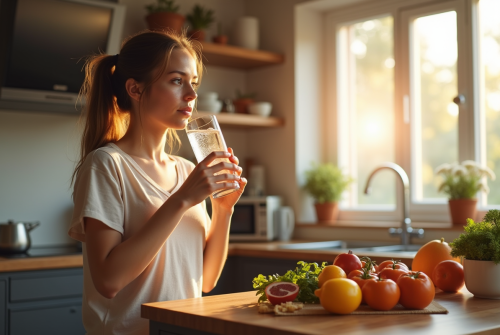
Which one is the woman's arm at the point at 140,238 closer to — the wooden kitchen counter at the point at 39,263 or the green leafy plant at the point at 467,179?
the wooden kitchen counter at the point at 39,263

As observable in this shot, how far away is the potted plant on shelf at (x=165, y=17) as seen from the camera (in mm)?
3369

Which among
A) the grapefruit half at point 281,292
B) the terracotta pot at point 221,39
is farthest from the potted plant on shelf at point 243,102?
the grapefruit half at point 281,292

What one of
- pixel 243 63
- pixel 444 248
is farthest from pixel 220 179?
pixel 243 63

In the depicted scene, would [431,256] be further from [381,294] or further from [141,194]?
[141,194]

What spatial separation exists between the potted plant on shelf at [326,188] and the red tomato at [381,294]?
2345 mm

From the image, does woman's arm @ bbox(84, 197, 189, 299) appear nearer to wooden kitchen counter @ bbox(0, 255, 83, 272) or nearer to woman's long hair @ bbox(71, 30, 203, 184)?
woman's long hair @ bbox(71, 30, 203, 184)

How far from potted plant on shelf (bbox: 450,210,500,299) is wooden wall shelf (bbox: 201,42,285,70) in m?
2.22

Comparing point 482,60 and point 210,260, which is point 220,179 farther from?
point 482,60

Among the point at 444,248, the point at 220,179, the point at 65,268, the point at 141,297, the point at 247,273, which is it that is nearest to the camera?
the point at 220,179

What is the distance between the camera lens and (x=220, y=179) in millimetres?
1419

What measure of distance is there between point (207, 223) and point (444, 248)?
0.68 meters

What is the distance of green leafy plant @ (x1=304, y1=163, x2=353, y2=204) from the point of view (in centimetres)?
360

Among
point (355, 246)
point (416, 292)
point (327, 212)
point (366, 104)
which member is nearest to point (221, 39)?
point (366, 104)

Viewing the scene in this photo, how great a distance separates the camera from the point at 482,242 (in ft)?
4.97
